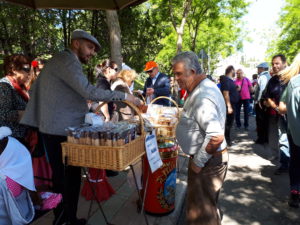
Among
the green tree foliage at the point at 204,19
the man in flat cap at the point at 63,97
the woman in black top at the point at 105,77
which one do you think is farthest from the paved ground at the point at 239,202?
the green tree foliage at the point at 204,19

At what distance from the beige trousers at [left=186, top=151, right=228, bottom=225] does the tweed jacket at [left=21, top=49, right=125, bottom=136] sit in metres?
1.02

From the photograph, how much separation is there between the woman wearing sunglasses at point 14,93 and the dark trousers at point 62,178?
0.56m

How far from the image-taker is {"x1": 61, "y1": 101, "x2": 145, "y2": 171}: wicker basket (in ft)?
6.91

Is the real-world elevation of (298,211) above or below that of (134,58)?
below

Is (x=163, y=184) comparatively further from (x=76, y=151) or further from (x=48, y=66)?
(x=48, y=66)

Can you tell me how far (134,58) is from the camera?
16.1 metres

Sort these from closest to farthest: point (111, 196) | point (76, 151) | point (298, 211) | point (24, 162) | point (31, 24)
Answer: point (76, 151)
point (24, 162)
point (298, 211)
point (111, 196)
point (31, 24)

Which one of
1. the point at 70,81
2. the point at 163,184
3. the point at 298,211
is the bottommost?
the point at 298,211

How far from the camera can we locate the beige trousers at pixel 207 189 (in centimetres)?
244

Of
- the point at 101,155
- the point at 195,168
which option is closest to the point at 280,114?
the point at 195,168

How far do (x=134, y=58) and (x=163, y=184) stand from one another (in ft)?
45.0

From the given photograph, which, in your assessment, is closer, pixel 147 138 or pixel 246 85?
pixel 147 138

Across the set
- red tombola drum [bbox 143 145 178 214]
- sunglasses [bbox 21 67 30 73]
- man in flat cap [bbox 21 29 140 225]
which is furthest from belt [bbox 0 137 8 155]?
red tombola drum [bbox 143 145 178 214]

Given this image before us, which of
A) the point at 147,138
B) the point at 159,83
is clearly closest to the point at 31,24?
the point at 159,83
